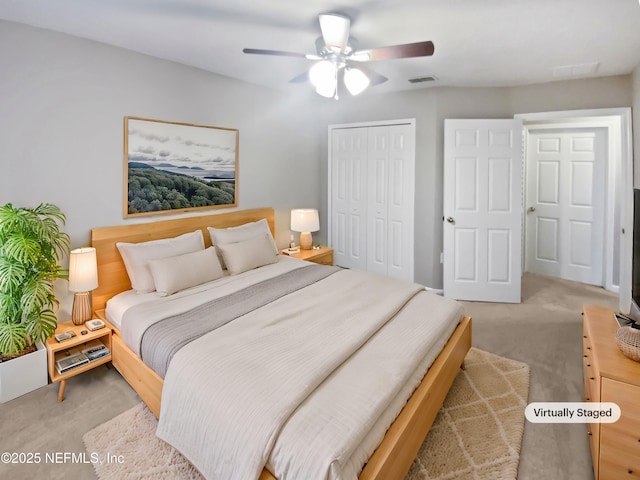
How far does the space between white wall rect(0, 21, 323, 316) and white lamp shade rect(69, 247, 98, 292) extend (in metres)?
0.27

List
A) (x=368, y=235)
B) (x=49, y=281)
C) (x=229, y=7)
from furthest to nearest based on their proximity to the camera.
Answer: (x=368, y=235), (x=49, y=281), (x=229, y=7)

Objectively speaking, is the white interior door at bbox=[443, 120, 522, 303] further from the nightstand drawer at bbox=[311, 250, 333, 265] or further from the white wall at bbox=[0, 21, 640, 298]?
the nightstand drawer at bbox=[311, 250, 333, 265]

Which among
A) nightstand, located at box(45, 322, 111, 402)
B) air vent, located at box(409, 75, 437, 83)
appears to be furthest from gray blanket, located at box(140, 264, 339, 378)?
air vent, located at box(409, 75, 437, 83)

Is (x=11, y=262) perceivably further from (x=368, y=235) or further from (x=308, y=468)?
(x=368, y=235)

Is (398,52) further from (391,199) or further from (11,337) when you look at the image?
(11,337)

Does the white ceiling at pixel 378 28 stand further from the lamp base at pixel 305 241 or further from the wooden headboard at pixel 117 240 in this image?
the lamp base at pixel 305 241

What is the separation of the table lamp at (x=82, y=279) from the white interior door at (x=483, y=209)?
136 inches

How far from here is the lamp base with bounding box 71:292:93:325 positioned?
2.54 m

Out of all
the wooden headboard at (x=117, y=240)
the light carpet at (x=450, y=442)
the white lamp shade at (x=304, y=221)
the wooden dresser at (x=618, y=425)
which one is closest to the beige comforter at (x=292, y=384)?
the light carpet at (x=450, y=442)

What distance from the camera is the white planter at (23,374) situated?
2247 mm

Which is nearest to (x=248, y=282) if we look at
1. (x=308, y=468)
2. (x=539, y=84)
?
(x=308, y=468)

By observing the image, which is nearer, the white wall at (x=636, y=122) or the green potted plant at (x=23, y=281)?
the green potted plant at (x=23, y=281)

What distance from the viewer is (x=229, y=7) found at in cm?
213

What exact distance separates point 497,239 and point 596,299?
136cm
